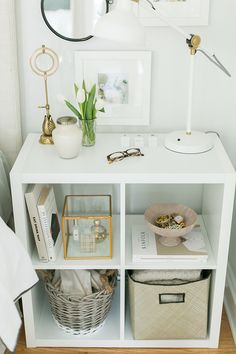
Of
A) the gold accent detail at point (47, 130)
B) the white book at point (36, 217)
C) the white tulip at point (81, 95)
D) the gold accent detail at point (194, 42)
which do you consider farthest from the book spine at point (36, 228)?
the gold accent detail at point (194, 42)

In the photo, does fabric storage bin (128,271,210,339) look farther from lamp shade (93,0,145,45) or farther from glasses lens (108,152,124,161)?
lamp shade (93,0,145,45)

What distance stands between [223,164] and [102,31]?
2.03ft

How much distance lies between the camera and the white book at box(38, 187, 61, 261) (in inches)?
78.7

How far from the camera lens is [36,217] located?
199cm

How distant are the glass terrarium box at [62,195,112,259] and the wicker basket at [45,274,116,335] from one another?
6.1 inches

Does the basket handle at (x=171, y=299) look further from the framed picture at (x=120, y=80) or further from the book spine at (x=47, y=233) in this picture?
the framed picture at (x=120, y=80)

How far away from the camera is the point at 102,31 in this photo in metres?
1.77

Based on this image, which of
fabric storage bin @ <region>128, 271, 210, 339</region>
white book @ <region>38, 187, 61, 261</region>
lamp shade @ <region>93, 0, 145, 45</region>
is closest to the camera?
lamp shade @ <region>93, 0, 145, 45</region>

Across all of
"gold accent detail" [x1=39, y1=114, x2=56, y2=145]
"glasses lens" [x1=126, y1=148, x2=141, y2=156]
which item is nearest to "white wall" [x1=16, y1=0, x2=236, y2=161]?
"gold accent detail" [x1=39, y1=114, x2=56, y2=145]

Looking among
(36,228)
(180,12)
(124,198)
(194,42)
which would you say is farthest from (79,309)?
(180,12)

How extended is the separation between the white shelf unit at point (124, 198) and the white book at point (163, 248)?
3cm

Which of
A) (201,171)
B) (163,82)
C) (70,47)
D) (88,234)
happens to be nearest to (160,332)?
(88,234)

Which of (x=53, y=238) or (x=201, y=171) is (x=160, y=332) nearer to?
(x=53, y=238)

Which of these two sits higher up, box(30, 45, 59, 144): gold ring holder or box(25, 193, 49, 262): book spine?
box(30, 45, 59, 144): gold ring holder
